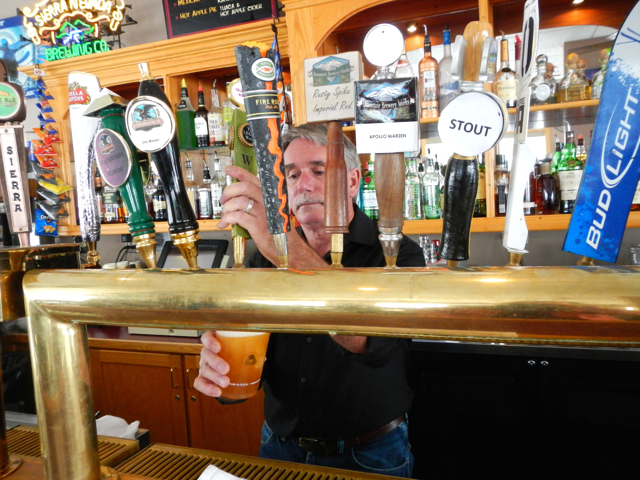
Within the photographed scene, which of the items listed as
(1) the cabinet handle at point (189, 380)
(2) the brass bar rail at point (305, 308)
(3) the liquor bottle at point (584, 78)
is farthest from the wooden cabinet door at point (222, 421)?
(3) the liquor bottle at point (584, 78)

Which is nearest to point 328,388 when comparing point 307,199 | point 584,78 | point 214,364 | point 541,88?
point 307,199

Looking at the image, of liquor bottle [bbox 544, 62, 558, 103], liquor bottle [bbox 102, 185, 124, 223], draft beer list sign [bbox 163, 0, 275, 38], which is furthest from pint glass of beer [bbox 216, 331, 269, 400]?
liquor bottle [bbox 102, 185, 124, 223]

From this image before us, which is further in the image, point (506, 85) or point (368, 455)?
point (506, 85)

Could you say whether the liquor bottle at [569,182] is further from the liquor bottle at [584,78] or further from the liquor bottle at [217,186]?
the liquor bottle at [217,186]

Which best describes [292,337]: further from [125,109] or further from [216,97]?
[216,97]

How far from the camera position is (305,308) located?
327mm

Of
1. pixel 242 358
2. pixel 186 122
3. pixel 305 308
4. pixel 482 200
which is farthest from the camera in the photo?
pixel 186 122

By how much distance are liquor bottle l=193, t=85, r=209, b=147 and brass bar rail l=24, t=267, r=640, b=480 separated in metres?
2.09

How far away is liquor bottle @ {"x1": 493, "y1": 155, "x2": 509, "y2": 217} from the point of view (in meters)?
1.94

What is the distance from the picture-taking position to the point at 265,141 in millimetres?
359

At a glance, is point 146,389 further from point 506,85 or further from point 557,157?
point 557,157

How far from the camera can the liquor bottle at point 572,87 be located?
1833mm

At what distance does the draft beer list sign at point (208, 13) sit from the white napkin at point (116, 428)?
2058 millimetres

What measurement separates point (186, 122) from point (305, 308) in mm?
2259
